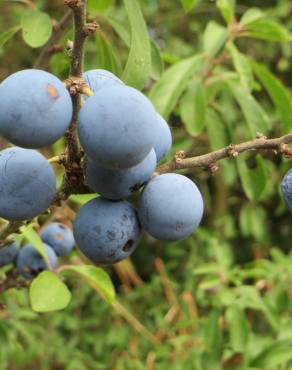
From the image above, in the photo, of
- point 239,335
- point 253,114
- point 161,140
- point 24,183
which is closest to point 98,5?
point 253,114

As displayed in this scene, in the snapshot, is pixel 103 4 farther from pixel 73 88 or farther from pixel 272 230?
pixel 272 230

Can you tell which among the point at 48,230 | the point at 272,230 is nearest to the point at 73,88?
the point at 48,230

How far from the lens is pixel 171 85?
181 cm

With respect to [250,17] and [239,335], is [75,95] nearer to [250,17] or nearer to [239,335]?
[239,335]

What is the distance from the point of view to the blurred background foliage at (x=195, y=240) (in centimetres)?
177

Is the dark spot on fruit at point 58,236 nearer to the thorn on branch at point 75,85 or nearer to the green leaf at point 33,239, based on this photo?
the green leaf at point 33,239

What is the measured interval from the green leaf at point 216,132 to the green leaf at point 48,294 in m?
0.87

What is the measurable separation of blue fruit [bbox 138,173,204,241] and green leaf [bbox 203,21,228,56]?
49.2 inches

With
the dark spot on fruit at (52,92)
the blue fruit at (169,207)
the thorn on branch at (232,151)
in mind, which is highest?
the dark spot on fruit at (52,92)

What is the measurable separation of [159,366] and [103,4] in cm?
128

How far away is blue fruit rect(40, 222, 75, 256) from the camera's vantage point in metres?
1.56

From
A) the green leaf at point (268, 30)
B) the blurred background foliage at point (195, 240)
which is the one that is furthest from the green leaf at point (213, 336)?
the green leaf at point (268, 30)

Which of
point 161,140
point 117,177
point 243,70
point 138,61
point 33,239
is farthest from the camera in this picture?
point 243,70

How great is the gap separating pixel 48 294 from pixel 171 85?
2.72ft
